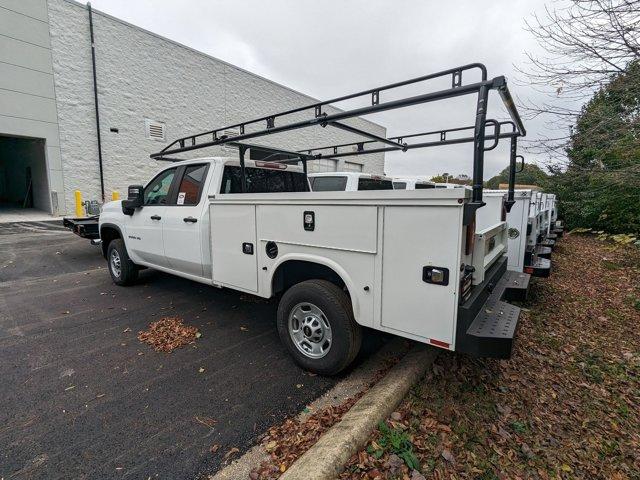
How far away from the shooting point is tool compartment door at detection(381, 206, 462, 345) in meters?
2.27

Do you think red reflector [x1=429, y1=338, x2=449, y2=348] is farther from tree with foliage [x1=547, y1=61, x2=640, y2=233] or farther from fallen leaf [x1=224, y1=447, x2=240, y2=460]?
tree with foliage [x1=547, y1=61, x2=640, y2=233]

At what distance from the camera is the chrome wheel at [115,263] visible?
594 cm

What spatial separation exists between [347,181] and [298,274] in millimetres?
3768

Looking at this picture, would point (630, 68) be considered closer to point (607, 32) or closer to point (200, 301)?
point (607, 32)

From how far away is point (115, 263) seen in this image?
19.8 feet

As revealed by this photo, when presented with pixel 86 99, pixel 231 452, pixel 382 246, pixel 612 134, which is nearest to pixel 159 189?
pixel 382 246

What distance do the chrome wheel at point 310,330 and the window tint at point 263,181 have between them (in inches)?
74.9

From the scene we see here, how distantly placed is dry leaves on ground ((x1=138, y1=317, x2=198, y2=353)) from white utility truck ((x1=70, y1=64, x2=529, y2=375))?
66 cm

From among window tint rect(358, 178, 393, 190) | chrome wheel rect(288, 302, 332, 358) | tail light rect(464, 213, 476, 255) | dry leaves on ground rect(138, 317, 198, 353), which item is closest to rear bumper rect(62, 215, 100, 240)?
dry leaves on ground rect(138, 317, 198, 353)

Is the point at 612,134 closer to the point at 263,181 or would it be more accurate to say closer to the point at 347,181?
the point at 347,181

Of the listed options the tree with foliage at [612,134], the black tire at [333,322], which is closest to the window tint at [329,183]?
the black tire at [333,322]

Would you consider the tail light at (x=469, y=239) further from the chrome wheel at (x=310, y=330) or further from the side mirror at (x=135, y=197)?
the side mirror at (x=135, y=197)

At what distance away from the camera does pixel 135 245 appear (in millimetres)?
5359

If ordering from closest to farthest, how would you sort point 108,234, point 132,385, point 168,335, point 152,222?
point 132,385, point 168,335, point 152,222, point 108,234
